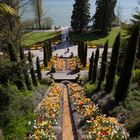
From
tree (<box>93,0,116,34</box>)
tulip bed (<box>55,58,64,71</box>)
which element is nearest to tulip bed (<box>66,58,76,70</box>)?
tulip bed (<box>55,58,64,71</box>)

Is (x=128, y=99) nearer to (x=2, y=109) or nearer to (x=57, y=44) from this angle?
(x=2, y=109)

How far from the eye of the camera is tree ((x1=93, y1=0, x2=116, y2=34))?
56.7 meters

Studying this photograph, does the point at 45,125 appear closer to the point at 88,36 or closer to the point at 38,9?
the point at 88,36

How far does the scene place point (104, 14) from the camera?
5694cm

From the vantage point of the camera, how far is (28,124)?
40.0 feet

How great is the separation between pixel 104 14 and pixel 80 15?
4.94 meters

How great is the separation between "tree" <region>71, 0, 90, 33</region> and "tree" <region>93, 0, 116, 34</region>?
2136 millimetres

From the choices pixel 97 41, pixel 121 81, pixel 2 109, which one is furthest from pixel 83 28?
pixel 2 109

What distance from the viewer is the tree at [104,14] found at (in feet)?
186

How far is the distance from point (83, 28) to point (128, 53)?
4463 cm

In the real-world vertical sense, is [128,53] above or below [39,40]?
above

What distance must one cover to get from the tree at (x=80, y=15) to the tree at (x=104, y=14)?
214cm

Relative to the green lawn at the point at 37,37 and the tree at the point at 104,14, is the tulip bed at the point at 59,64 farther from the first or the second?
the tree at the point at 104,14

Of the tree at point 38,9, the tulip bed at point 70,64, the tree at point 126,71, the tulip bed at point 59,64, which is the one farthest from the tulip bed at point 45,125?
the tree at point 38,9
